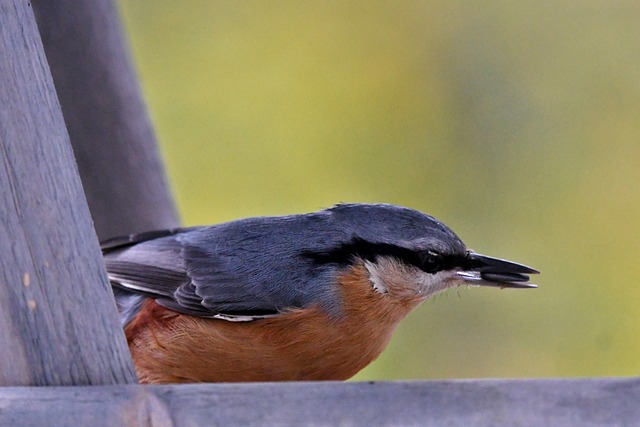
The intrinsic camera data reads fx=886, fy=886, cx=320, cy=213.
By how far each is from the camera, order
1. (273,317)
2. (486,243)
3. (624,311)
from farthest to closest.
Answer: (486,243) → (624,311) → (273,317)

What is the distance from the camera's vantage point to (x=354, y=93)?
14.5 ft

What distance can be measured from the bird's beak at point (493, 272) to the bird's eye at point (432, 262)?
6cm

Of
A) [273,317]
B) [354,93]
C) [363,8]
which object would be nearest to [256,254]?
[273,317]

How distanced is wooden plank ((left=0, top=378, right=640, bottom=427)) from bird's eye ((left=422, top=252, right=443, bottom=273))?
34.3 inches

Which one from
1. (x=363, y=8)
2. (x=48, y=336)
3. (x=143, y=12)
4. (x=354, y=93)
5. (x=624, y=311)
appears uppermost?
(x=143, y=12)

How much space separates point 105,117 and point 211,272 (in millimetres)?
695

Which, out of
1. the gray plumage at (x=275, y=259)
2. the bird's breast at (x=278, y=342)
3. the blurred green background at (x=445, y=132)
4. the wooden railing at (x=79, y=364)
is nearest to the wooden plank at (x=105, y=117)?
the gray plumage at (x=275, y=259)

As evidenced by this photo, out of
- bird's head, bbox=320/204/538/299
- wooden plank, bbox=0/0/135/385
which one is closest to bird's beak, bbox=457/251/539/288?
bird's head, bbox=320/204/538/299

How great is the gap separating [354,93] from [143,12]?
1.27 m

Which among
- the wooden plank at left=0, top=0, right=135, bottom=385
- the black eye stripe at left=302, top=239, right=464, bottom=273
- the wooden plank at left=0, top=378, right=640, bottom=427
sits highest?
the wooden plank at left=0, top=0, right=135, bottom=385

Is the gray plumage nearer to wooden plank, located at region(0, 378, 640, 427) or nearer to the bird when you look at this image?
the bird

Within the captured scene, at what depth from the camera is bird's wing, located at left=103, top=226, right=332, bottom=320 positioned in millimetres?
2230

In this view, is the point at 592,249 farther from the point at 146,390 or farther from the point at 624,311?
the point at 146,390

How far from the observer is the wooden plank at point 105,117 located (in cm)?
269
